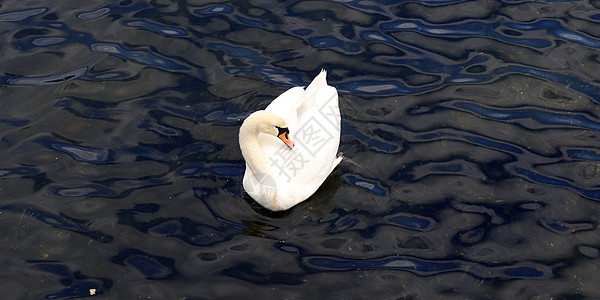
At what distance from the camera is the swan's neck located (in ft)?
29.3

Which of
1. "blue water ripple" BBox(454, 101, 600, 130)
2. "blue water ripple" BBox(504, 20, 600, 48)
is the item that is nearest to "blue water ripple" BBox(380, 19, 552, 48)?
"blue water ripple" BBox(504, 20, 600, 48)

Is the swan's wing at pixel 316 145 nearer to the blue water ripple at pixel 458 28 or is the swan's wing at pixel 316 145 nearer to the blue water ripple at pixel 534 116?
the blue water ripple at pixel 534 116

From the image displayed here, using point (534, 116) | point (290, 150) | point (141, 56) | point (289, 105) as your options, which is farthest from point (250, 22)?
point (534, 116)

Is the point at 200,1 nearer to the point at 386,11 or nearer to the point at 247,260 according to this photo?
the point at 386,11

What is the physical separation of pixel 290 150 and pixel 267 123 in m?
0.57

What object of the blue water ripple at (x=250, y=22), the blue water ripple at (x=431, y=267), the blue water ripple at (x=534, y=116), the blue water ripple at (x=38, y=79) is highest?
the blue water ripple at (x=250, y=22)

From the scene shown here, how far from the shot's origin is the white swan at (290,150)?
29.3 feet

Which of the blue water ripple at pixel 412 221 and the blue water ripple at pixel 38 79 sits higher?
the blue water ripple at pixel 38 79

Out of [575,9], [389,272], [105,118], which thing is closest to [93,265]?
[105,118]

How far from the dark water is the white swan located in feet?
1.12

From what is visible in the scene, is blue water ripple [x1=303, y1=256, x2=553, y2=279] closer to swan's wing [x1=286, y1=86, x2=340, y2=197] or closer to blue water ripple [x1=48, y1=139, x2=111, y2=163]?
swan's wing [x1=286, y1=86, x2=340, y2=197]

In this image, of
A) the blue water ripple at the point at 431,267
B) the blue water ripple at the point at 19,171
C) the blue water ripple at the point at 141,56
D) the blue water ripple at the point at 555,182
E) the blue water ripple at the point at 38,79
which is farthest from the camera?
the blue water ripple at the point at 141,56

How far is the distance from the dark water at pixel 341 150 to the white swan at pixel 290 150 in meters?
0.34

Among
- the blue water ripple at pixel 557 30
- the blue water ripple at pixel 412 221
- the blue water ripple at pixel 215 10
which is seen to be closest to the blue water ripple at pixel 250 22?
the blue water ripple at pixel 215 10
